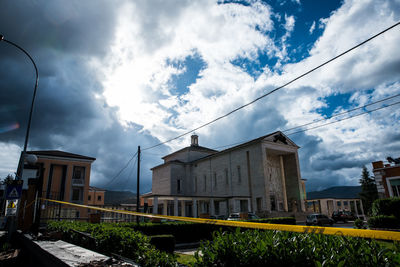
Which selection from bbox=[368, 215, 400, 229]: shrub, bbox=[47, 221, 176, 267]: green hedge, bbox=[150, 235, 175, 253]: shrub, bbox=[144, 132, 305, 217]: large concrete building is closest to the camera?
bbox=[47, 221, 176, 267]: green hedge

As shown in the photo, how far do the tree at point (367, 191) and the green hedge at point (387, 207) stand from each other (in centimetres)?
4814

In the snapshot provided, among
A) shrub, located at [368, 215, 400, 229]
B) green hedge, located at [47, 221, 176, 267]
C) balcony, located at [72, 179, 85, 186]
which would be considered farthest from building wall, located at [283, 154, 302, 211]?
green hedge, located at [47, 221, 176, 267]

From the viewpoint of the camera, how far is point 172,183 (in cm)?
5031

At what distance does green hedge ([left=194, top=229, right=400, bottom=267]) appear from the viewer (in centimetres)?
230

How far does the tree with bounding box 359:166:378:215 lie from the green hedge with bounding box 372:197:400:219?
48.1m

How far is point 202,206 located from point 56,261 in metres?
39.2

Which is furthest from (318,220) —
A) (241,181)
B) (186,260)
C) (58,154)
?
(58,154)

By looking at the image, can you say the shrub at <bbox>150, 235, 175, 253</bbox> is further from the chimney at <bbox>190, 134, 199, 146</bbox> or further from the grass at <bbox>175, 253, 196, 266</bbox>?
the chimney at <bbox>190, 134, 199, 146</bbox>

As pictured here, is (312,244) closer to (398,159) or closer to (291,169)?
(398,159)

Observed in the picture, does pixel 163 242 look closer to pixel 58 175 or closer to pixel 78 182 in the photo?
pixel 78 182

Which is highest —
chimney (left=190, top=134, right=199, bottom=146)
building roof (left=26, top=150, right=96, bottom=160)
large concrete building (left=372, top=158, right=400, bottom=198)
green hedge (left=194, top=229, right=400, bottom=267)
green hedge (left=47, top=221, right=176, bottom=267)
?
chimney (left=190, top=134, right=199, bottom=146)

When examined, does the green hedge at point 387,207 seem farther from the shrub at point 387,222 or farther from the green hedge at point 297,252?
the green hedge at point 297,252

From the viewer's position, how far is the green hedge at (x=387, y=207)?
53.3 feet

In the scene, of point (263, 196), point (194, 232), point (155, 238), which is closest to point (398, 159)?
point (263, 196)
